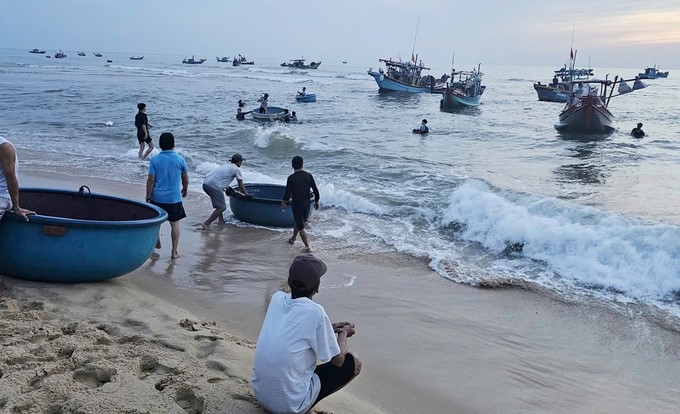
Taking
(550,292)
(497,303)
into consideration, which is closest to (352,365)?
(497,303)

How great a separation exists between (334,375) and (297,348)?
39 centimetres

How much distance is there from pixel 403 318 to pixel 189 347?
8.54 feet

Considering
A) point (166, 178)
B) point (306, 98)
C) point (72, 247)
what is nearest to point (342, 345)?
point (72, 247)

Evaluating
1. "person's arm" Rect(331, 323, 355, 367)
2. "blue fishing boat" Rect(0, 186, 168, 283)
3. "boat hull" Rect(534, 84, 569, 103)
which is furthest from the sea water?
"boat hull" Rect(534, 84, 569, 103)

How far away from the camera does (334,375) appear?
3562 mm

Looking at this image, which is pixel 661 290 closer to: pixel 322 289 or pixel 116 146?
pixel 322 289

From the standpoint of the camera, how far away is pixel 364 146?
72.9 feet

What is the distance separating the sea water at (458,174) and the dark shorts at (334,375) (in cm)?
447

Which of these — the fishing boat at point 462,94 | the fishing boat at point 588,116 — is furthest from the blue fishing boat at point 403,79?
the fishing boat at point 588,116

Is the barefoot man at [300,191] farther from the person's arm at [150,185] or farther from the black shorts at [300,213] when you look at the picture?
the person's arm at [150,185]

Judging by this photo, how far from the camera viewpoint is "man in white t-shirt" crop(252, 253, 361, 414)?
10.8 ft

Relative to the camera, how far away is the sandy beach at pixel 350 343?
3.72 meters

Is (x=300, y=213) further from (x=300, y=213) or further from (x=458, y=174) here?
(x=458, y=174)

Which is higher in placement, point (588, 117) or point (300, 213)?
point (588, 117)
